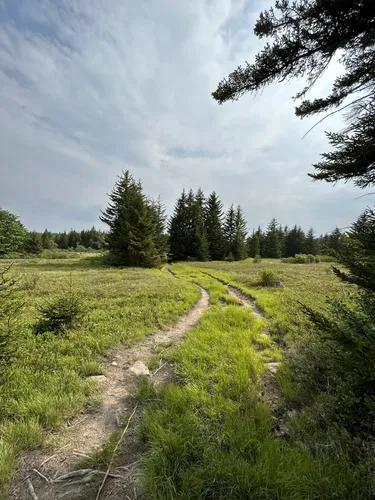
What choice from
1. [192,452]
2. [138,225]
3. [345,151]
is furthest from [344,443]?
[138,225]

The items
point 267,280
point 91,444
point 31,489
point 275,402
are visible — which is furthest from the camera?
point 267,280

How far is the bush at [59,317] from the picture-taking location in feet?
20.7

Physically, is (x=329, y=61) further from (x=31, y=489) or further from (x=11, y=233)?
(x=11, y=233)

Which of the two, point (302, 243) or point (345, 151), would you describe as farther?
point (302, 243)

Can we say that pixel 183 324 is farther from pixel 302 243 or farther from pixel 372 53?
pixel 302 243

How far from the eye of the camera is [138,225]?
84.3 ft

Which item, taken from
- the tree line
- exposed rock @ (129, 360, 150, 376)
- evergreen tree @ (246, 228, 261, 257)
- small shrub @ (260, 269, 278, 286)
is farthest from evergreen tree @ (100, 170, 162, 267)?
evergreen tree @ (246, 228, 261, 257)

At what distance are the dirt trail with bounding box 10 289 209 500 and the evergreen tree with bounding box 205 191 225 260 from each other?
131ft

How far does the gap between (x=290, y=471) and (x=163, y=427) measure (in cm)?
155

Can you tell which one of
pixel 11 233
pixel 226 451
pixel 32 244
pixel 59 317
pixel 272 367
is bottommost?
pixel 272 367

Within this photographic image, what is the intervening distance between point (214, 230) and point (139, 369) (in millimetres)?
41376

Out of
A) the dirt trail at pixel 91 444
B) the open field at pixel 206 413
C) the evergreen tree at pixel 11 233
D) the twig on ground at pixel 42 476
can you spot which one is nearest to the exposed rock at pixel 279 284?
the open field at pixel 206 413

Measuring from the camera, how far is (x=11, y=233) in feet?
165

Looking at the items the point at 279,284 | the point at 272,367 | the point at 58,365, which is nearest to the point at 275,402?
the point at 272,367
